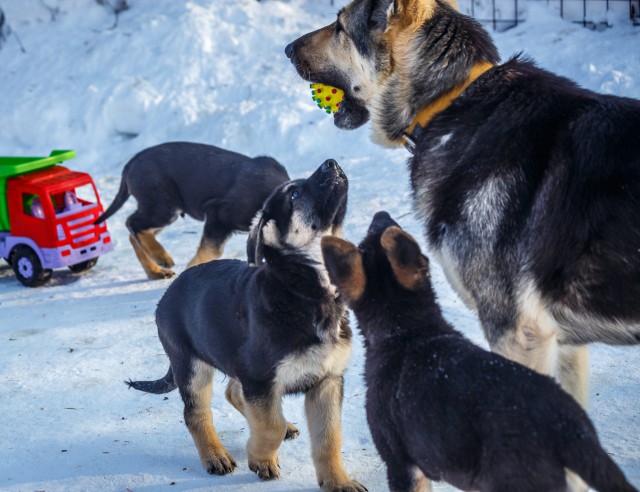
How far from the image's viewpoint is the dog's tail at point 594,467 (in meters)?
2.90

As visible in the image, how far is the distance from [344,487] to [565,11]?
314 inches

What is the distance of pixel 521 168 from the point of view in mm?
3709

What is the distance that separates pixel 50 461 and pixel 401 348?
2.12 metres

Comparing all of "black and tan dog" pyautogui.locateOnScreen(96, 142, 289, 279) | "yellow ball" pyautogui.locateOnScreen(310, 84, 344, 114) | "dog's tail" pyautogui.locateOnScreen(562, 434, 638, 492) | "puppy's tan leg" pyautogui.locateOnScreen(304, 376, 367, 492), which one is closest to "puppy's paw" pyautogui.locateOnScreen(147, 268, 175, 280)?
"black and tan dog" pyautogui.locateOnScreen(96, 142, 289, 279)

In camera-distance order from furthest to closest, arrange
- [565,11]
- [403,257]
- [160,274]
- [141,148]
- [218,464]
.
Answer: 1. [565,11]
2. [141,148]
3. [160,274]
4. [218,464]
5. [403,257]

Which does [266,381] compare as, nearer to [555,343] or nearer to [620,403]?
[555,343]

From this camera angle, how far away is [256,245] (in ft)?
14.7

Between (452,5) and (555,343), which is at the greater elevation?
(452,5)

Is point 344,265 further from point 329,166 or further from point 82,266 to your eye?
point 82,266

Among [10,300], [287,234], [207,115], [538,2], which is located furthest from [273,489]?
[538,2]

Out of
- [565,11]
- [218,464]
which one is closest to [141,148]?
[565,11]

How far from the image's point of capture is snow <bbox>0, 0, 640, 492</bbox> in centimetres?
472

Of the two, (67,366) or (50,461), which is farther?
(67,366)

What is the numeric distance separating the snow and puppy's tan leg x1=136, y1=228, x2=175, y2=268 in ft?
0.92
